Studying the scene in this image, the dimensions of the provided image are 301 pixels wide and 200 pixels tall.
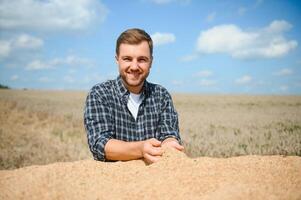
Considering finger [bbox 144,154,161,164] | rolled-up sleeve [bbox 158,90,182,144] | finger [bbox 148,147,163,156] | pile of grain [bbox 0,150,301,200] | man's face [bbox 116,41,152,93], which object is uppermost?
man's face [bbox 116,41,152,93]

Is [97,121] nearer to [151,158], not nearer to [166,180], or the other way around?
[151,158]

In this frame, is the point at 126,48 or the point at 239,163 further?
the point at 126,48

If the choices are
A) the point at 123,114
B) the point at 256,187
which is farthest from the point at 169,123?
the point at 256,187

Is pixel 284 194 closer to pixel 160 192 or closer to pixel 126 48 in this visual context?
pixel 160 192

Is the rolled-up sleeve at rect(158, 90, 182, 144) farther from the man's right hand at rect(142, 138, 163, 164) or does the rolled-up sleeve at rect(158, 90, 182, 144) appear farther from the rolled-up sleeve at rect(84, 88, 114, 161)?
the man's right hand at rect(142, 138, 163, 164)

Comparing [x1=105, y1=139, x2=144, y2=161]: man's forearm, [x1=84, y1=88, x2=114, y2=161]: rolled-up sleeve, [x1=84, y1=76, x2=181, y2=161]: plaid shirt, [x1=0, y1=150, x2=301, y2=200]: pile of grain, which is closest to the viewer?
[x1=0, y1=150, x2=301, y2=200]: pile of grain

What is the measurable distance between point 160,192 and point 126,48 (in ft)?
5.35

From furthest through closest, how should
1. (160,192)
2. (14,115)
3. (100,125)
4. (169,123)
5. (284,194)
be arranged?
(14,115) < (169,123) < (100,125) < (160,192) < (284,194)

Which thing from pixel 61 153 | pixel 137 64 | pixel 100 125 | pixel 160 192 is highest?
pixel 137 64

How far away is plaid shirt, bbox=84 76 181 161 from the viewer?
3.52m

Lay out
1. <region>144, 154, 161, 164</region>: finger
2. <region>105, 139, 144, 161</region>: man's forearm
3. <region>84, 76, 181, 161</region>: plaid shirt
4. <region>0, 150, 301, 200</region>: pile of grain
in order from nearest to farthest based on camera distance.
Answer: <region>0, 150, 301, 200</region>: pile of grain, <region>144, 154, 161, 164</region>: finger, <region>105, 139, 144, 161</region>: man's forearm, <region>84, 76, 181, 161</region>: plaid shirt

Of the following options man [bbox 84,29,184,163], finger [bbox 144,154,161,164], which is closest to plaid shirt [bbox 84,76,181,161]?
man [bbox 84,29,184,163]

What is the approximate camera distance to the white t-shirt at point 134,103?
3770mm

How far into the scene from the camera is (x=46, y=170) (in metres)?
2.73
